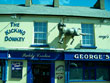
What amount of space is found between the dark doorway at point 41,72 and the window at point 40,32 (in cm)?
183

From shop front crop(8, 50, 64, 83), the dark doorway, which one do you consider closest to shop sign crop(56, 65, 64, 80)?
shop front crop(8, 50, 64, 83)

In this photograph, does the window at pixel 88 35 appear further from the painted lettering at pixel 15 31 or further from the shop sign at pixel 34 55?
the painted lettering at pixel 15 31

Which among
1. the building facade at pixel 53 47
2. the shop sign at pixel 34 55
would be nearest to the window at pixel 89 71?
the building facade at pixel 53 47

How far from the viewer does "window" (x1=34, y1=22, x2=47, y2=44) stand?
1109 centimetres

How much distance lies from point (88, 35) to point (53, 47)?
3.01 meters

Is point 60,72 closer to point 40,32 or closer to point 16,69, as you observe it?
point 16,69

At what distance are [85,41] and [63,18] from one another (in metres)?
2.51

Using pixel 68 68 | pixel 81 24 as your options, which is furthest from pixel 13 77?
pixel 81 24

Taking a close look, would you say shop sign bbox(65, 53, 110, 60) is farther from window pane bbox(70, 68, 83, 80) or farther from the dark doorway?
the dark doorway

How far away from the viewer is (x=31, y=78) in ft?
34.4

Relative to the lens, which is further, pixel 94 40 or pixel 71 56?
pixel 94 40

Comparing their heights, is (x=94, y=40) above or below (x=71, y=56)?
above

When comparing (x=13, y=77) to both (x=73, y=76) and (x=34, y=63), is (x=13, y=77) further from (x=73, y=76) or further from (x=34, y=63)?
(x=73, y=76)

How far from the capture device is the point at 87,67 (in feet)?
36.1
